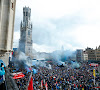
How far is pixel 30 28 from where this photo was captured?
97.7m

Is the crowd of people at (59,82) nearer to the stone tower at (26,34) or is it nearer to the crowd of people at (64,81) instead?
the crowd of people at (64,81)

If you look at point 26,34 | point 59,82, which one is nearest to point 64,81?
point 59,82

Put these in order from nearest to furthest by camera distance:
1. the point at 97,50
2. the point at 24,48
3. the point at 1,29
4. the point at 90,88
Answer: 1. the point at 1,29
2. the point at 90,88
3. the point at 97,50
4. the point at 24,48

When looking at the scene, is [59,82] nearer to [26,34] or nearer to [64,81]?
[64,81]

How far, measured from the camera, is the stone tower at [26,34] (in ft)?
285

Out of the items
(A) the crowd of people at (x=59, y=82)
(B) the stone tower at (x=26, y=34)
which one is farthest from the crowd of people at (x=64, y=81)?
(B) the stone tower at (x=26, y=34)

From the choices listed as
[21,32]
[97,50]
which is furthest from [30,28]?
[97,50]

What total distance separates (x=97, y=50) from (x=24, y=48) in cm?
5753

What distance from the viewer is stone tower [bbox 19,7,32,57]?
86775mm

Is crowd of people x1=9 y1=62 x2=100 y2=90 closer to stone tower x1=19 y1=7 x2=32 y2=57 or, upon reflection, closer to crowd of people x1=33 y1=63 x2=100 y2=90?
crowd of people x1=33 y1=63 x2=100 y2=90

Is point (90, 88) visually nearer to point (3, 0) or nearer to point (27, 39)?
point (3, 0)

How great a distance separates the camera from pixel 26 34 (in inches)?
3585

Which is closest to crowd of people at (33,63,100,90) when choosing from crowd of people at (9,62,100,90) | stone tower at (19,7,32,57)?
crowd of people at (9,62,100,90)

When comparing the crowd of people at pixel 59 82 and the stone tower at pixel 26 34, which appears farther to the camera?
→ the stone tower at pixel 26 34
